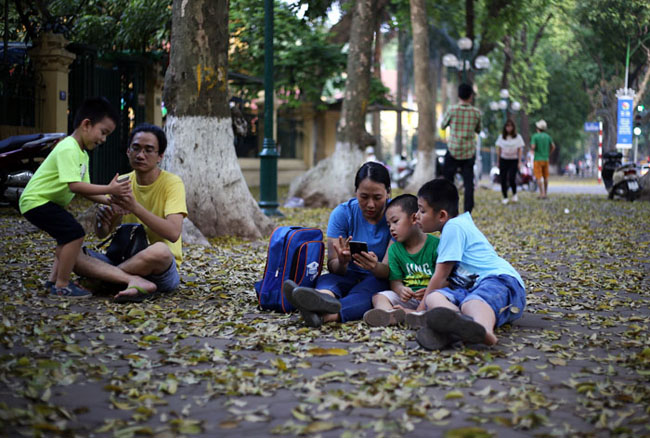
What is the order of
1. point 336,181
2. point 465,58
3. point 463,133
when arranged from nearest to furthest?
point 463,133 < point 336,181 < point 465,58

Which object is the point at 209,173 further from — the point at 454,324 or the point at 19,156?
the point at 454,324

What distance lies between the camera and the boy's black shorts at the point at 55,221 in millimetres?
5391

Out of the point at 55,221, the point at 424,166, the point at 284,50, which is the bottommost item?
the point at 55,221

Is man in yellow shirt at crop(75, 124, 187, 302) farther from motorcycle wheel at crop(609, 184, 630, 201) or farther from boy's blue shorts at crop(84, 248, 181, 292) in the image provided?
motorcycle wheel at crop(609, 184, 630, 201)

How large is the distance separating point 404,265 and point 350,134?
1125 centimetres

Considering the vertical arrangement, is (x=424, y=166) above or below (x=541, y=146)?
below

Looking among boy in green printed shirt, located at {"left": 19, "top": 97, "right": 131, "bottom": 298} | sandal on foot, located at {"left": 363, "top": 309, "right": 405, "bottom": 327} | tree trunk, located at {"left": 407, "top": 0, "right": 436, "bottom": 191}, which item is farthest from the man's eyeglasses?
tree trunk, located at {"left": 407, "top": 0, "right": 436, "bottom": 191}

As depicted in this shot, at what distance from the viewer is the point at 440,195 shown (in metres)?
4.86

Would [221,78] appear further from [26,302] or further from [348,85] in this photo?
[348,85]

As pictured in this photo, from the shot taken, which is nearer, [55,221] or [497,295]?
[497,295]

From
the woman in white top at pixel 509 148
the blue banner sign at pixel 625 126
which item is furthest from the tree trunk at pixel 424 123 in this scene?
the blue banner sign at pixel 625 126

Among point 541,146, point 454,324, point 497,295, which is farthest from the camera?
point 541,146

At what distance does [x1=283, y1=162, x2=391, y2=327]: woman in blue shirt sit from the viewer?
490 centimetres

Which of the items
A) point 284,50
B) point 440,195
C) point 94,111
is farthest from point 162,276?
point 284,50
